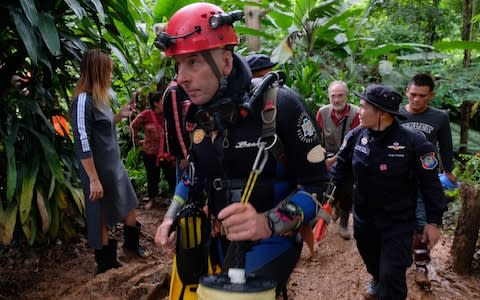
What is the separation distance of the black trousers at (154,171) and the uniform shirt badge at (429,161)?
384 centimetres

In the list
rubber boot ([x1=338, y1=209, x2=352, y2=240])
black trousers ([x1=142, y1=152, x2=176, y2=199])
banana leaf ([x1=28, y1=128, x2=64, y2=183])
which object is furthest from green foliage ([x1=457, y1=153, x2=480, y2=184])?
banana leaf ([x1=28, y1=128, x2=64, y2=183])

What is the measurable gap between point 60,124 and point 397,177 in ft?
10.7

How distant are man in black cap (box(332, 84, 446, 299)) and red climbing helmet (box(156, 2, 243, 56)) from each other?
1788 mm

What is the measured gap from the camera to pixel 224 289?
148 centimetres

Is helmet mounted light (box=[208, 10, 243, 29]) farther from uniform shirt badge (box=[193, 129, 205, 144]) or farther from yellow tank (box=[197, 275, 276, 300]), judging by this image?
yellow tank (box=[197, 275, 276, 300])

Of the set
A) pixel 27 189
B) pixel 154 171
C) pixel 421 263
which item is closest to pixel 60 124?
pixel 27 189

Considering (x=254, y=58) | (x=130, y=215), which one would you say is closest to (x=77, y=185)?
(x=130, y=215)

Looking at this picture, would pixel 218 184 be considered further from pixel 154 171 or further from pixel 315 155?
pixel 154 171

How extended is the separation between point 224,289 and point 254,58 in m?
2.64

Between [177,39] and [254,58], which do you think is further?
[254,58]

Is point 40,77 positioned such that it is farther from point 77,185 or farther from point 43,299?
point 43,299

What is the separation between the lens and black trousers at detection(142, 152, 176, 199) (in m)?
6.12

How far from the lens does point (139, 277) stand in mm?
3801

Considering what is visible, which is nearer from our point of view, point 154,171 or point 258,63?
point 258,63
